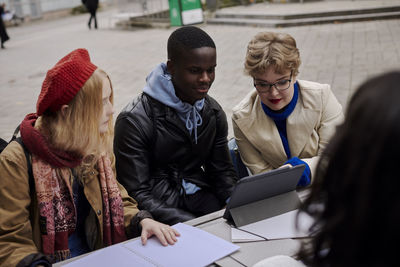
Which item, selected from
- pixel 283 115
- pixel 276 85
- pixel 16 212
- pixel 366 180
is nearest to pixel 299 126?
pixel 283 115

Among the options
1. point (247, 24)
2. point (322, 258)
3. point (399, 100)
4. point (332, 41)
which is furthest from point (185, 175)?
point (247, 24)

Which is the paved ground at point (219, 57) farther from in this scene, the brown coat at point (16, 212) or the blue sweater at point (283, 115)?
the brown coat at point (16, 212)

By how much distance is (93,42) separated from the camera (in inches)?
539

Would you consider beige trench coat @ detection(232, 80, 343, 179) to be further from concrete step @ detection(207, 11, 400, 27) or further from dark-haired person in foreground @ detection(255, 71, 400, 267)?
concrete step @ detection(207, 11, 400, 27)

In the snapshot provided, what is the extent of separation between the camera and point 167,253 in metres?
1.83

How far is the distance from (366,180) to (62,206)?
1685 mm

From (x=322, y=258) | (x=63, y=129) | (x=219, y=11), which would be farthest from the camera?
(x=219, y=11)

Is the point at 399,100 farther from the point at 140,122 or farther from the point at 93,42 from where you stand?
the point at 93,42

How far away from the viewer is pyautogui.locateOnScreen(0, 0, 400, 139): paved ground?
24.6 feet

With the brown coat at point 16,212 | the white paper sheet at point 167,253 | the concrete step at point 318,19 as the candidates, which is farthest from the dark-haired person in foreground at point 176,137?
the concrete step at point 318,19

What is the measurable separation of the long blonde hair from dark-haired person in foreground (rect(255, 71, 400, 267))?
54.8 inches

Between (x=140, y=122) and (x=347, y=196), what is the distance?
75.0 inches

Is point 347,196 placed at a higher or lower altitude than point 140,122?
higher

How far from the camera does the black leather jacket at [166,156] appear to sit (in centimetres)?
268
